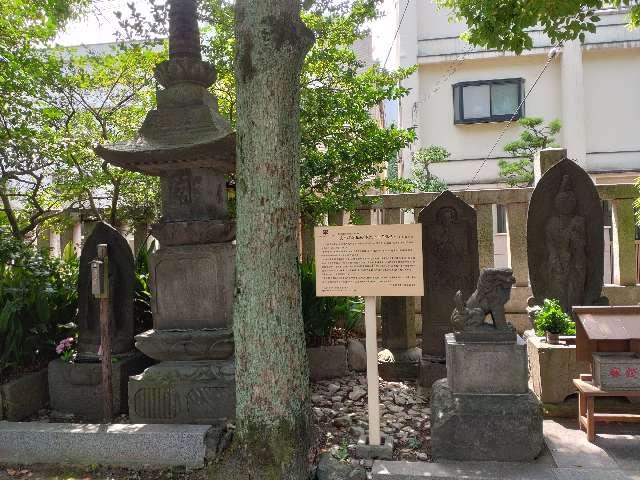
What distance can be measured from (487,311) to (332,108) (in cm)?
372

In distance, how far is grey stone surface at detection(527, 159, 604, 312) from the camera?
5.52m

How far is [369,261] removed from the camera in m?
3.78

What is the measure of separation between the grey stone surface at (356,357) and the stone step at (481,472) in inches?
102

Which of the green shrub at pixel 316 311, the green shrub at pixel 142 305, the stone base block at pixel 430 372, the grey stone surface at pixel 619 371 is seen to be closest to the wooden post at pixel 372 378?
the stone base block at pixel 430 372

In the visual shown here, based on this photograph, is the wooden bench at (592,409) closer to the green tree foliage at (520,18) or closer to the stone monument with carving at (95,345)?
the green tree foliage at (520,18)

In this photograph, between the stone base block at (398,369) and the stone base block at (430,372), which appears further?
the stone base block at (398,369)

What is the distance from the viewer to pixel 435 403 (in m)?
3.84

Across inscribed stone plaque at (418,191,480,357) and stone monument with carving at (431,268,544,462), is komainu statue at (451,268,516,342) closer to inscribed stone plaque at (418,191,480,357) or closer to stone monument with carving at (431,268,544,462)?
stone monument with carving at (431,268,544,462)

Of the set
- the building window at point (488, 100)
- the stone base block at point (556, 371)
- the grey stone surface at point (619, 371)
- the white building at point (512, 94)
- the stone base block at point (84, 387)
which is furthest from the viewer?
the building window at point (488, 100)

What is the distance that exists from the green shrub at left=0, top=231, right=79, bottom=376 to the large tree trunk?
3037 mm

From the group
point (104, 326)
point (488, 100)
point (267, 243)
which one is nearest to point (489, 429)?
point (267, 243)

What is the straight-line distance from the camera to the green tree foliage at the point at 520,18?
536 centimetres

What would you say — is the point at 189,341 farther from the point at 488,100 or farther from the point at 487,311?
the point at 488,100

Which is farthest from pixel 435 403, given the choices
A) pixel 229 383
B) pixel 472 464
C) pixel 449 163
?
pixel 449 163
